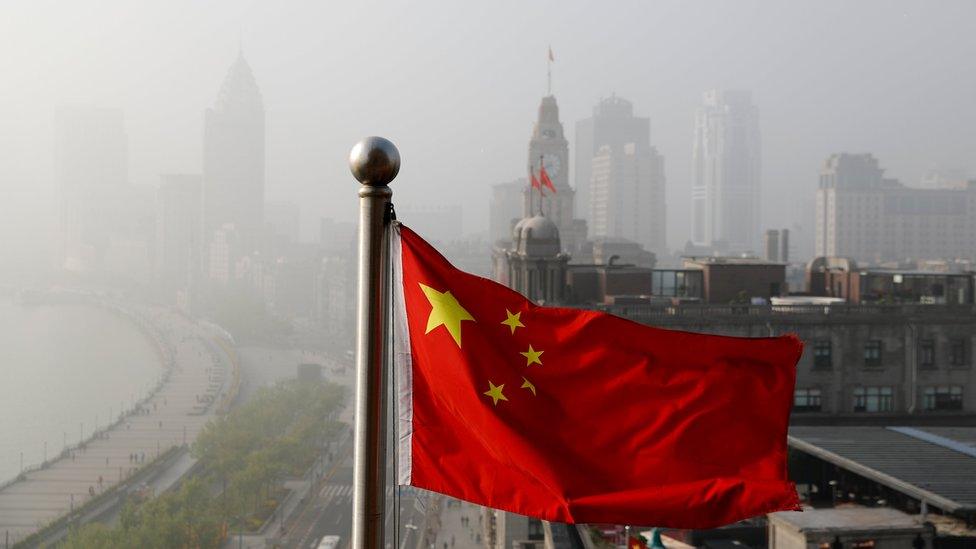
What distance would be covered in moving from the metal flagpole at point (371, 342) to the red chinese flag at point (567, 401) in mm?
402

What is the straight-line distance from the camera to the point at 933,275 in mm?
55688

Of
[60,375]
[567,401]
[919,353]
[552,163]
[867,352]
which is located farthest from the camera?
[552,163]

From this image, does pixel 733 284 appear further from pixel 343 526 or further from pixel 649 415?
pixel 649 415

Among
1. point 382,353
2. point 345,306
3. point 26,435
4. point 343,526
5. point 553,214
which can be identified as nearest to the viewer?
point 382,353

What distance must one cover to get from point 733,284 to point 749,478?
49.3 m

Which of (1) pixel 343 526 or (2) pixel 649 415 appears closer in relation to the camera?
(2) pixel 649 415

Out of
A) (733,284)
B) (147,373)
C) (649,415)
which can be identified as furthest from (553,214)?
(649,415)

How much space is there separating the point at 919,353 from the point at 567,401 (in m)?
45.2

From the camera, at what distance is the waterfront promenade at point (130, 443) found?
238 feet

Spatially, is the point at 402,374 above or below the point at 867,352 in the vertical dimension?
above

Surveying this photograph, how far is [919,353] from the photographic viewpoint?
4725 centimetres

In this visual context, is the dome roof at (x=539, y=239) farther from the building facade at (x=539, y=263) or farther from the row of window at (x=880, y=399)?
the row of window at (x=880, y=399)

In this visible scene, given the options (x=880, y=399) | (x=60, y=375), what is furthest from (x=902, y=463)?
(x=60, y=375)

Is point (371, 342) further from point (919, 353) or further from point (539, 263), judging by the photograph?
point (919, 353)
